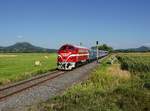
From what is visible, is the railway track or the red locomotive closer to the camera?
the railway track

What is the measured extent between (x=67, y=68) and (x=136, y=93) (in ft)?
65.9

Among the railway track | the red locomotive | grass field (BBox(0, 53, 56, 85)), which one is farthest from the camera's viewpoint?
the red locomotive

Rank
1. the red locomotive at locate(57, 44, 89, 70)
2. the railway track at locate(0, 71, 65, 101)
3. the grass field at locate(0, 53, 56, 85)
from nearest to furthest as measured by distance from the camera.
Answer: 1. the railway track at locate(0, 71, 65, 101)
2. the grass field at locate(0, 53, 56, 85)
3. the red locomotive at locate(57, 44, 89, 70)

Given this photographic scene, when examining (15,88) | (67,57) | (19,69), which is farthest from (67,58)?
(15,88)

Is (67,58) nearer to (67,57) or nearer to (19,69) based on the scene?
(67,57)

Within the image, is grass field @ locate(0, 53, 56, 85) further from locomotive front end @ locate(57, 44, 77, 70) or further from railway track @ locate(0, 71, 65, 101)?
locomotive front end @ locate(57, 44, 77, 70)

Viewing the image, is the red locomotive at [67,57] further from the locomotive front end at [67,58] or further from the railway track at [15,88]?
the railway track at [15,88]

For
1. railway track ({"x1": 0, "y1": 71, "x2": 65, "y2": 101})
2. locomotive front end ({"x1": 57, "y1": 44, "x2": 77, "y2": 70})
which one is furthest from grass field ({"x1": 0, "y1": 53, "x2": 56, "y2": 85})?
locomotive front end ({"x1": 57, "y1": 44, "x2": 77, "y2": 70})

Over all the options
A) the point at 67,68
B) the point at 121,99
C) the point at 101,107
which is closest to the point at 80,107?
the point at 101,107

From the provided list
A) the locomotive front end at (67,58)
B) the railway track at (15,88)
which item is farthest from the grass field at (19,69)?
the locomotive front end at (67,58)

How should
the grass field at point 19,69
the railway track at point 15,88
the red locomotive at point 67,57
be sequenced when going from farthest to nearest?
the red locomotive at point 67,57 < the grass field at point 19,69 < the railway track at point 15,88

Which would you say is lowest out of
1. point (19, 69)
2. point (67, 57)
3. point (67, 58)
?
point (19, 69)

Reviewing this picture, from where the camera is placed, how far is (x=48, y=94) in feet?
57.5

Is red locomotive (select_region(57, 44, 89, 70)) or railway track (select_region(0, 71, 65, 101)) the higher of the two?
red locomotive (select_region(57, 44, 89, 70))
